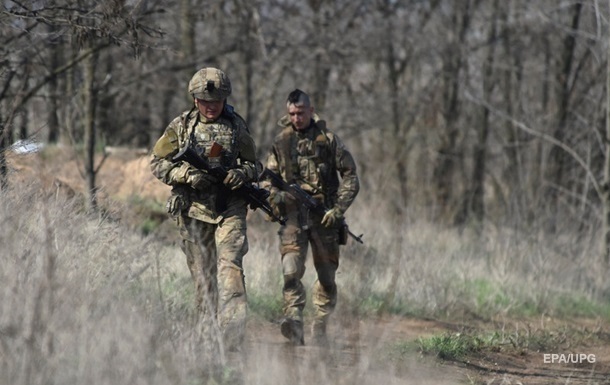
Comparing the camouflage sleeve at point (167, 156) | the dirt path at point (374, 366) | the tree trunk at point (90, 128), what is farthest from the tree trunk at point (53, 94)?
the dirt path at point (374, 366)

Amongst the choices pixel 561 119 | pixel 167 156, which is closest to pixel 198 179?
pixel 167 156

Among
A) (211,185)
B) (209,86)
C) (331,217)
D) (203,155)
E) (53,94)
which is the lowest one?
(331,217)

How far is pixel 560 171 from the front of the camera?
20.5 metres

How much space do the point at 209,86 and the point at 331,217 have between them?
1859 millimetres

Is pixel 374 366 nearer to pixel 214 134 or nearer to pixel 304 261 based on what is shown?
pixel 214 134

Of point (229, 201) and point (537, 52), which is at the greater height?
point (537, 52)

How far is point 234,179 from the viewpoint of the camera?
696cm

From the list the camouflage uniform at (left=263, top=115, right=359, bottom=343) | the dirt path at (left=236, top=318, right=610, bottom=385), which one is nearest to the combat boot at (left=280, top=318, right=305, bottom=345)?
the dirt path at (left=236, top=318, right=610, bottom=385)

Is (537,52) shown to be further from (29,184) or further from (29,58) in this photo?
(29,184)

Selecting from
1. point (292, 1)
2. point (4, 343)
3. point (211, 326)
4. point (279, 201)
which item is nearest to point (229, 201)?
point (279, 201)

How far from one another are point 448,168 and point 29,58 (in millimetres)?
12484

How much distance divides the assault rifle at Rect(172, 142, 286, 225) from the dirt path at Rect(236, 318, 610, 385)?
955 millimetres

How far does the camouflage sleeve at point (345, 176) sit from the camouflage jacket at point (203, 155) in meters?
1.45

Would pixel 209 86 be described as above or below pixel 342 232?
above
